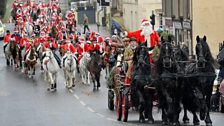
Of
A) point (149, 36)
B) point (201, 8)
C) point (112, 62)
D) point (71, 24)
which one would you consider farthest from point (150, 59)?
point (71, 24)

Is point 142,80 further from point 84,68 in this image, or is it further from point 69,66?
point 84,68

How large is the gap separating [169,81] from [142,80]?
137cm

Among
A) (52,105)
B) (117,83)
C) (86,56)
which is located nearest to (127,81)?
(117,83)

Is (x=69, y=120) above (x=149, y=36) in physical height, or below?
below

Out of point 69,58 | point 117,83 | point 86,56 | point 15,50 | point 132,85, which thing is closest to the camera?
point 132,85

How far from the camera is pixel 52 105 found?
29.3 metres

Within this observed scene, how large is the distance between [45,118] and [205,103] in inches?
262

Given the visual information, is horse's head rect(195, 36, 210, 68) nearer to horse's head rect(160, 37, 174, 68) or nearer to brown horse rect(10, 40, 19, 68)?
horse's head rect(160, 37, 174, 68)

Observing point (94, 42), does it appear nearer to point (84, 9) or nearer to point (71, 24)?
point (71, 24)

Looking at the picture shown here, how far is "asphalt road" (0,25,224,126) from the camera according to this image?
77.4 ft

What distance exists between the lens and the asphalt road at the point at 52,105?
23594 millimetres

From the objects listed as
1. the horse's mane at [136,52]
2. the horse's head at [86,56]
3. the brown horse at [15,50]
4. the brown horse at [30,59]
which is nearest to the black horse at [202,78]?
the horse's mane at [136,52]

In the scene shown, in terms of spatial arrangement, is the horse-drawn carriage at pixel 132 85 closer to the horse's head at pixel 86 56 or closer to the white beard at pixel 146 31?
the white beard at pixel 146 31

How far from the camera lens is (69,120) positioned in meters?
23.9
